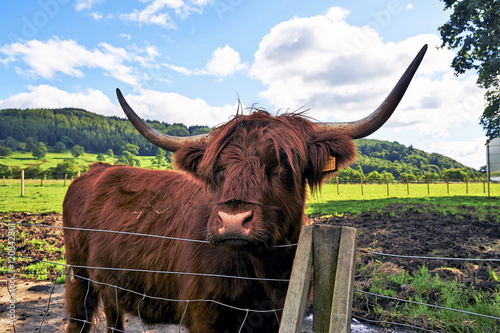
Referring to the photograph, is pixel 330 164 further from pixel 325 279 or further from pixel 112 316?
pixel 112 316

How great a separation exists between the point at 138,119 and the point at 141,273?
4.77 ft

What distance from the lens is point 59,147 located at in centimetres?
8506

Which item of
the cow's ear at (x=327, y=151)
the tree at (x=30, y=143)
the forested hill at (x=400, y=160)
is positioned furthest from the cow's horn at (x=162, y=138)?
the tree at (x=30, y=143)

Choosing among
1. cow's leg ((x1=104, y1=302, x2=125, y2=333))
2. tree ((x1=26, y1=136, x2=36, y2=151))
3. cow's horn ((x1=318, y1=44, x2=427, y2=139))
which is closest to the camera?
cow's horn ((x1=318, y1=44, x2=427, y2=139))

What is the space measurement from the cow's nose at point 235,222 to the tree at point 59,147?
9626cm

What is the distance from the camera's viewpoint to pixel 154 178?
3.56 meters

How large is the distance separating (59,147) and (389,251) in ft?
319

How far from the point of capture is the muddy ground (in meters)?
4.00

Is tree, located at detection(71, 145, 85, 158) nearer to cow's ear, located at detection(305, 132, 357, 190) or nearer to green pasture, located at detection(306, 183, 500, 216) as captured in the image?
green pasture, located at detection(306, 183, 500, 216)

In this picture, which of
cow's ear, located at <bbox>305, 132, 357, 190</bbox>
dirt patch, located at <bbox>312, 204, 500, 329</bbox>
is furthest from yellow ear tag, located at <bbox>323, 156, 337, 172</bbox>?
dirt patch, located at <bbox>312, 204, 500, 329</bbox>

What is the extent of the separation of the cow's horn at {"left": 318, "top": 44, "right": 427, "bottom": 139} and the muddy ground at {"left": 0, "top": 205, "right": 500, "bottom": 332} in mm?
893

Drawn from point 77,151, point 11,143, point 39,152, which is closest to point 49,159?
point 39,152

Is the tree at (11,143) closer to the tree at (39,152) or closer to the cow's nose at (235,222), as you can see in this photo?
the tree at (39,152)

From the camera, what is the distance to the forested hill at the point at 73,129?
8725 centimetres
